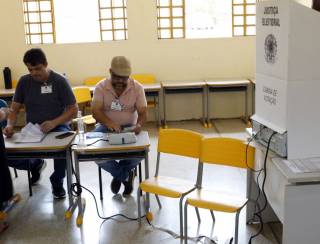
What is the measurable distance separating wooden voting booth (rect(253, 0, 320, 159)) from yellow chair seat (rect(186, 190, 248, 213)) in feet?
1.56

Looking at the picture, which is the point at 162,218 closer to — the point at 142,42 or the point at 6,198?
the point at 6,198

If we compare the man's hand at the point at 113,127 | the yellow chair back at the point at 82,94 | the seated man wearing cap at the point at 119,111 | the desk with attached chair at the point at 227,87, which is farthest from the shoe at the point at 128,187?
the desk with attached chair at the point at 227,87

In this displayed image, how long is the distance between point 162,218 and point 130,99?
3.51ft

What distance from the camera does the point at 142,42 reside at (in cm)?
654

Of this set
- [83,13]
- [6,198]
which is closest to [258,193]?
[6,198]

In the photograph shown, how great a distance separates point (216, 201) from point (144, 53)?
13.6 feet

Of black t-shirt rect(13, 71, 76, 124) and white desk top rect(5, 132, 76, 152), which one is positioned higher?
black t-shirt rect(13, 71, 76, 124)

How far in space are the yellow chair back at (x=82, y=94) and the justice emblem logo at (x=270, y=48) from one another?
11.5 feet

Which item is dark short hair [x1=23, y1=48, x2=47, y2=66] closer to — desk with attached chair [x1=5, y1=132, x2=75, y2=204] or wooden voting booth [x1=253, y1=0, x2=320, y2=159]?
desk with attached chair [x1=5, y1=132, x2=75, y2=204]

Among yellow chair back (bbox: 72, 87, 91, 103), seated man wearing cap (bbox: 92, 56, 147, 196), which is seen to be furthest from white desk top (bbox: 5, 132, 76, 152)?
yellow chair back (bbox: 72, 87, 91, 103)

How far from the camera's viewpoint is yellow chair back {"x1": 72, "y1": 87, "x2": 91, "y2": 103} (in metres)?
5.71

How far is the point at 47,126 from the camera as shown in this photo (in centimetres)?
364

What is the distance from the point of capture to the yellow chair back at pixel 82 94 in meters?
5.71

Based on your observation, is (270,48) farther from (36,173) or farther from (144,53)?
(144,53)
